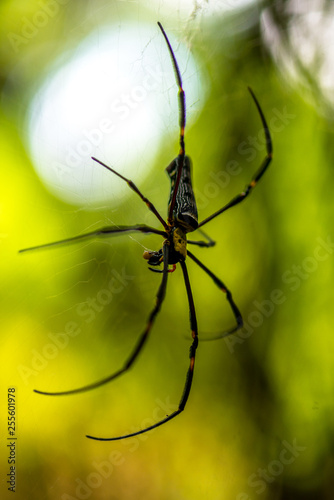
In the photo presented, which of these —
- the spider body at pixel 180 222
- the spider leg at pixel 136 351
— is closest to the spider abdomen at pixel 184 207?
the spider body at pixel 180 222

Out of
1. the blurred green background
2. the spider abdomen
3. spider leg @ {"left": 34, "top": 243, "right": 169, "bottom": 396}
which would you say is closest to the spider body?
the spider abdomen

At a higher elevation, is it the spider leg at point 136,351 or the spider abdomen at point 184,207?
the spider abdomen at point 184,207

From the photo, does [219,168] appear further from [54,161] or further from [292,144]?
[54,161]

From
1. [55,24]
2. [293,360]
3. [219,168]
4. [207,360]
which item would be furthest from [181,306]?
[55,24]

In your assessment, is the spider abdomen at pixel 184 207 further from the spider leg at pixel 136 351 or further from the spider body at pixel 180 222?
the spider leg at pixel 136 351

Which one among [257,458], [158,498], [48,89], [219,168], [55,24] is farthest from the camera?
[219,168]
